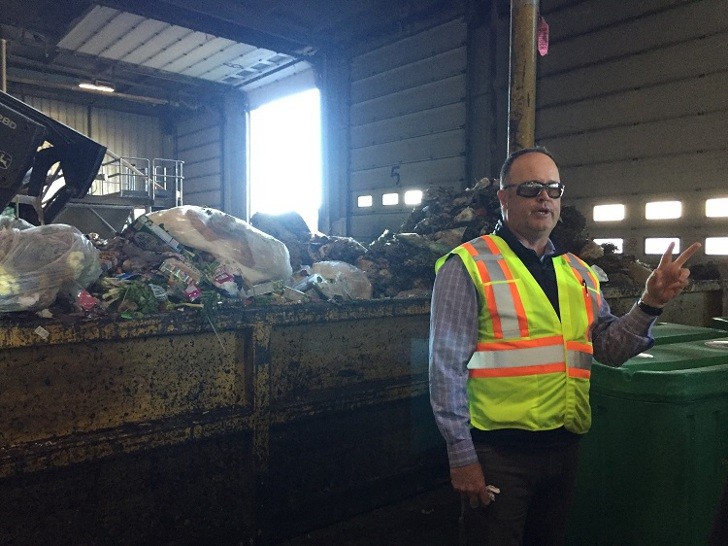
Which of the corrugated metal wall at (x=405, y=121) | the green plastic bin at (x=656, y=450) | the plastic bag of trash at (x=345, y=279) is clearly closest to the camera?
the green plastic bin at (x=656, y=450)

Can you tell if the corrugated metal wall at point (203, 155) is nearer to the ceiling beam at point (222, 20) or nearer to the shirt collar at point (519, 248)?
the ceiling beam at point (222, 20)

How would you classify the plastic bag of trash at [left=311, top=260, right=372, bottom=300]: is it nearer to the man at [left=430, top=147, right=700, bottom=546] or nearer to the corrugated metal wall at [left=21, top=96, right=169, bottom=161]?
the man at [left=430, top=147, right=700, bottom=546]

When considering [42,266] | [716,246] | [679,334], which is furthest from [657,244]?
[42,266]

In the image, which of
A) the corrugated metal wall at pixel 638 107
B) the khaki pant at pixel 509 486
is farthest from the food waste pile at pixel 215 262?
the corrugated metal wall at pixel 638 107

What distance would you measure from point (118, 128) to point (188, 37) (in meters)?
6.70

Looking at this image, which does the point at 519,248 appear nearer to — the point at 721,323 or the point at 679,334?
the point at 679,334

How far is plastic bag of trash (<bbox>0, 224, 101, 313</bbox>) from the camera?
2.12 m

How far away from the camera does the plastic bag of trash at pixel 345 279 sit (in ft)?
10.9

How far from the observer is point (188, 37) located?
1054 centimetres

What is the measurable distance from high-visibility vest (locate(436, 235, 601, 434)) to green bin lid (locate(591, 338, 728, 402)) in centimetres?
41

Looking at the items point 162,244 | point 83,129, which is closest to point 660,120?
point 162,244

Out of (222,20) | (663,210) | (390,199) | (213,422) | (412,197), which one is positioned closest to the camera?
(213,422)

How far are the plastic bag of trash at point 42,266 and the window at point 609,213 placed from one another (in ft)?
20.2

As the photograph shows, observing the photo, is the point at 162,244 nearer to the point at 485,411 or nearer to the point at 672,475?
the point at 485,411
